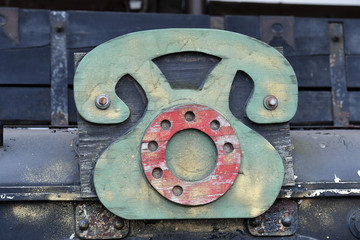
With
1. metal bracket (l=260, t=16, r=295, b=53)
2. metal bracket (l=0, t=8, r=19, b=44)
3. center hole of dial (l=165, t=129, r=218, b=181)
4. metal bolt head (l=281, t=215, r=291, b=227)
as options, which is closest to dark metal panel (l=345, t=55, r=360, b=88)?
metal bracket (l=260, t=16, r=295, b=53)

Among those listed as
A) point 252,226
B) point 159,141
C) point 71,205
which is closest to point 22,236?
point 71,205

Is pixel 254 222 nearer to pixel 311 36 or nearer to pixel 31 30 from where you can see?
pixel 311 36

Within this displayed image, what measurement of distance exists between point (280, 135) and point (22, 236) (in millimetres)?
941

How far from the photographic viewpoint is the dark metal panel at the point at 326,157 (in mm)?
2176

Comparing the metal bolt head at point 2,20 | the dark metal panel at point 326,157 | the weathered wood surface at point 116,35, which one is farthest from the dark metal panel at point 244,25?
the metal bolt head at point 2,20

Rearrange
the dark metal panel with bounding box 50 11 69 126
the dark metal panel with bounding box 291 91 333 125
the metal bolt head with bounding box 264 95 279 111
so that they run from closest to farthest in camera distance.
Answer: the metal bolt head with bounding box 264 95 279 111
the dark metal panel with bounding box 50 11 69 126
the dark metal panel with bounding box 291 91 333 125

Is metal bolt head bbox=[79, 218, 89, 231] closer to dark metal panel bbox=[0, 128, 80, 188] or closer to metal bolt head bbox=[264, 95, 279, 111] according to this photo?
dark metal panel bbox=[0, 128, 80, 188]

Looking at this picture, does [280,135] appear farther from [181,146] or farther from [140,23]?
[140,23]

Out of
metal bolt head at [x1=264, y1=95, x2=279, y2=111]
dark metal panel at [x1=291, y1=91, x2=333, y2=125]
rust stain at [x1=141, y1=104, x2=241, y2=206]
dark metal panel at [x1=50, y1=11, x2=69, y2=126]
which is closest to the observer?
rust stain at [x1=141, y1=104, x2=241, y2=206]

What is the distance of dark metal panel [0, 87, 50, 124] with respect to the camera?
9.27ft

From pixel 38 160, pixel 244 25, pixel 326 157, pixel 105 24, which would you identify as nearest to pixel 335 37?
pixel 244 25

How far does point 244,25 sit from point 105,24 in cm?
68

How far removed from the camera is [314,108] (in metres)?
3.01

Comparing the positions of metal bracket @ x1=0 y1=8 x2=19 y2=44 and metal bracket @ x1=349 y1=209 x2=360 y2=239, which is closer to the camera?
metal bracket @ x1=349 y1=209 x2=360 y2=239
